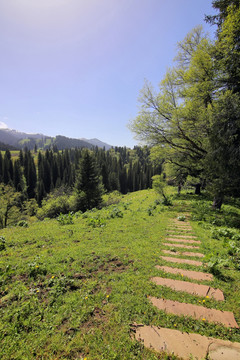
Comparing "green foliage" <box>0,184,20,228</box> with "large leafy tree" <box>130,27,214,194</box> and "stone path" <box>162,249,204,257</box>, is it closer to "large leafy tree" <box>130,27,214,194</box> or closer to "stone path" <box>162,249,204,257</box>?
"large leafy tree" <box>130,27,214,194</box>

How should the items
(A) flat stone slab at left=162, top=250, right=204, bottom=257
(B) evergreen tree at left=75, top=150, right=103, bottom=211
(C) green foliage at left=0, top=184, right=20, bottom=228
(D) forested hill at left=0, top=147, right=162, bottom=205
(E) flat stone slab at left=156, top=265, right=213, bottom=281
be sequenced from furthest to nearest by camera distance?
(D) forested hill at left=0, top=147, right=162, bottom=205 → (C) green foliage at left=0, top=184, right=20, bottom=228 → (B) evergreen tree at left=75, top=150, right=103, bottom=211 → (A) flat stone slab at left=162, top=250, right=204, bottom=257 → (E) flat stone slab at left=156, top=265, right=213, bottom=281

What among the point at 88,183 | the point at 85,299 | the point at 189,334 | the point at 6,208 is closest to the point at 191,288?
the point at 189,334

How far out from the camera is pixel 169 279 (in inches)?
168

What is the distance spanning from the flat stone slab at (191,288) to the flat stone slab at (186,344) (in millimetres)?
1103

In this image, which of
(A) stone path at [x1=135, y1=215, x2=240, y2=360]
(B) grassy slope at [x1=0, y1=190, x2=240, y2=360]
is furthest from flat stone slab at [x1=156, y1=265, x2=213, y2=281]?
(B) grassy slope at [x1=0, y1=190, x2=240, y2=360]

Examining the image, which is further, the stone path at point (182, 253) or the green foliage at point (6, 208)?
the green foliage at point (6, 208)

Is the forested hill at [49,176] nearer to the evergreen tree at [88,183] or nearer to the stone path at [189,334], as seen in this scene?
the evergreen tree at [88,183]

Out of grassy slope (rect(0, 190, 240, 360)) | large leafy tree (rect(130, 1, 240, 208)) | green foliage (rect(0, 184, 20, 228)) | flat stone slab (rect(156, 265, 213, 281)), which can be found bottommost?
green foliage (rect(0, 184, 20, 228))

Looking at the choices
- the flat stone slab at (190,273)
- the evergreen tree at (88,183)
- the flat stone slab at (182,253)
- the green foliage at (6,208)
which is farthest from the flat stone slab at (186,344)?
the green foliage at (6,208)

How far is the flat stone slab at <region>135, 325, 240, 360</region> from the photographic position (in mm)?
2432

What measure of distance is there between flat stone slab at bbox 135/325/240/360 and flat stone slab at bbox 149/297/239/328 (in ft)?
1.30

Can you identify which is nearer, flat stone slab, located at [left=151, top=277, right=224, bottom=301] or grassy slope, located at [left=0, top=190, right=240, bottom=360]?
grassy slope, located at [left=0, top=190, right=240, bottom=360]

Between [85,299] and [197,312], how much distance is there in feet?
8.23

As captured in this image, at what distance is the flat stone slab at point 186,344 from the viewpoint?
2432mm
